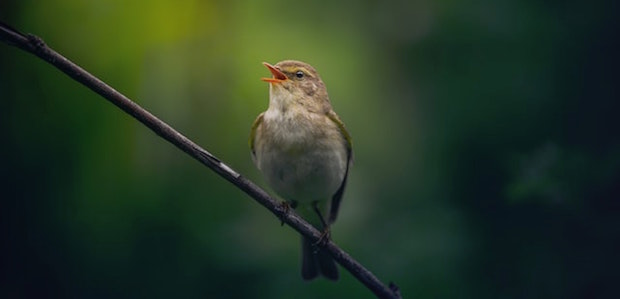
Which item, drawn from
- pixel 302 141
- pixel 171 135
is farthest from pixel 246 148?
pixel 171 135

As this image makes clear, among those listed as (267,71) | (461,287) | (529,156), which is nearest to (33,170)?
(267,71)

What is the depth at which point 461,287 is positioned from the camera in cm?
246

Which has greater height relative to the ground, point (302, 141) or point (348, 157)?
point (348, 157)

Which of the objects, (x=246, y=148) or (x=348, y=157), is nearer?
(x=246, y=148)

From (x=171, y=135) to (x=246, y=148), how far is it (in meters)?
1.19

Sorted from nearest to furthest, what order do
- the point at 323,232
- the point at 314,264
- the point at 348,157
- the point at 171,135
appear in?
the point at 171,135
the point at 323,232
the point at 314,264
the point at 348,157

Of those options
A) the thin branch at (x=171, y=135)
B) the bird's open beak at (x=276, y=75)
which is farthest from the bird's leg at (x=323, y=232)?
the bird's open beak at (x=276, y=75)

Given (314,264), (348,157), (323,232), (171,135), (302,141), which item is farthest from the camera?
(348,157)

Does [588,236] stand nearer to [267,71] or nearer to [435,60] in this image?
[435,60]

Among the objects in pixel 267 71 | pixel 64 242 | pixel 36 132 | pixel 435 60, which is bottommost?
pixel 64 242

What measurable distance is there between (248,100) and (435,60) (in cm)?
95

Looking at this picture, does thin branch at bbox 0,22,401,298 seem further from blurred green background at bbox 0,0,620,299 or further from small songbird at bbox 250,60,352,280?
small songbird at bbox 250,60,352,280

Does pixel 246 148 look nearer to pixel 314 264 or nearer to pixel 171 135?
pixel 314 264

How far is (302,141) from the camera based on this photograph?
3137mm
